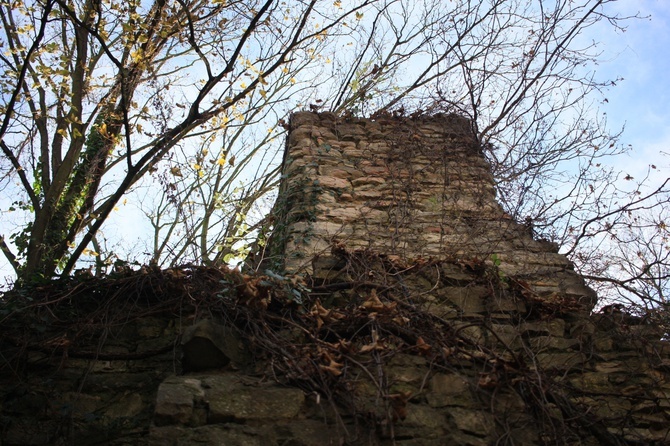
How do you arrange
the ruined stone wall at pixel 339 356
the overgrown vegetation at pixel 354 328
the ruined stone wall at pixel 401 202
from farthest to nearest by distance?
1. the ruined stone wall at pixel 401 202
2. the overgrown vegetation at pixel 354 328
3. the ruined stone wall at pixel 339 356

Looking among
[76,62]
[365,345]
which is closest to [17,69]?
[76,62]

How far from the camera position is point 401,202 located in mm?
4559

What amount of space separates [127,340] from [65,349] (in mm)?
304

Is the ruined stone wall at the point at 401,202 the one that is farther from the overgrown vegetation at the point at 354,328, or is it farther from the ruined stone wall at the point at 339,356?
the overgrown vegetation at the point at 354,328

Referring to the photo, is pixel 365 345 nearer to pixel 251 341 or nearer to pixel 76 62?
pixel 251 341

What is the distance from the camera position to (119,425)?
9.14 ft

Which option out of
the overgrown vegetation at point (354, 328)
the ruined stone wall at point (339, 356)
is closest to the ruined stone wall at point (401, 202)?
the ruined stone wall at point (339, 356)

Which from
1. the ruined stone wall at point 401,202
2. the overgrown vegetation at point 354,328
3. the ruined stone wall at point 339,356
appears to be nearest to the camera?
the ruined stone wall at point 339,356

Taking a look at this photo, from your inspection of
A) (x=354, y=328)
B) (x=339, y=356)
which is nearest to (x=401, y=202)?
(x=354, y=328)

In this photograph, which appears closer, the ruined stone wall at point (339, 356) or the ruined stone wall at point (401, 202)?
the ruined stone wall at point (339, 356)

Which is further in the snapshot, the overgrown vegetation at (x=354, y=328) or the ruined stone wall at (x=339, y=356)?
the overgrown vegetation at (x=354, y=328)

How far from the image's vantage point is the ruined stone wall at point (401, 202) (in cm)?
397

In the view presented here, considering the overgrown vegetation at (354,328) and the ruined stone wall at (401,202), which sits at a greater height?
the ruined stone wall at (401,202)

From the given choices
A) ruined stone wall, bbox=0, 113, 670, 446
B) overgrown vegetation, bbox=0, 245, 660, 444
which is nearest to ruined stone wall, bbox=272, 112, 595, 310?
ruined stone wall, bbox=0, 113, 670, 446
